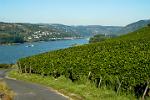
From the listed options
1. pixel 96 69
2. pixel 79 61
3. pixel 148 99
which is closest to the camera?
pixel 148 99

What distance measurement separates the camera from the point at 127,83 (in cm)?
2950

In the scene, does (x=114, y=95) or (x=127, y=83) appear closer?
(x=114, y=95)

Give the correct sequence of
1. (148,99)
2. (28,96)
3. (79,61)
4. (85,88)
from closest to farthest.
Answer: (148,99) → (28,96) → (85,88) → (79,61)

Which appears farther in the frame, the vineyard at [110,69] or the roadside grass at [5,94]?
the vineyard at [110,69]

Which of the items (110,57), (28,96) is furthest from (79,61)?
(28,96)

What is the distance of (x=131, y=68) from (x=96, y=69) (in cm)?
619

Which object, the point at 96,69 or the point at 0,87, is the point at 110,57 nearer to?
the point at 96,69

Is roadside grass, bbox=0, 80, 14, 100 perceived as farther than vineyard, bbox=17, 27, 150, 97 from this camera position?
No

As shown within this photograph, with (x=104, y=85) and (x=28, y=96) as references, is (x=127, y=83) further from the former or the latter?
(x=28, y=96)

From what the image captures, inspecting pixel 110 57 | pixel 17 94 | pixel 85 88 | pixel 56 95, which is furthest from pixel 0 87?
pixel 110 57

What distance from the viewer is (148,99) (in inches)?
979

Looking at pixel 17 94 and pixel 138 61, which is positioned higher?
pixel 138 61

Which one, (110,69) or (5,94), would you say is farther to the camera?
(110,69)

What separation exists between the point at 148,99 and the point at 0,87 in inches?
435
